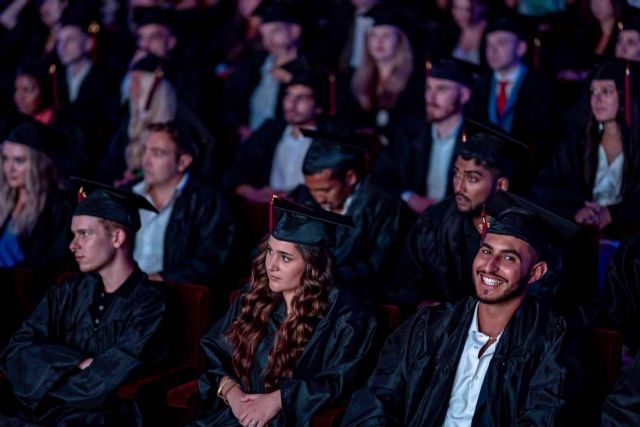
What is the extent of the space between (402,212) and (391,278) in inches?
14.6

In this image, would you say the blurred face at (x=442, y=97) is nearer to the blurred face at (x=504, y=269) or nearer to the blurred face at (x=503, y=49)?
the blurred face at (x=503, y=49)

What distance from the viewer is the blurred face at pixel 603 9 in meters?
7.04

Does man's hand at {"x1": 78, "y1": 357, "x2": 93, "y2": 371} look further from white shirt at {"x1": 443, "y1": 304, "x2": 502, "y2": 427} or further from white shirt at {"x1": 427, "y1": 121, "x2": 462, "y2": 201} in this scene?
white shirt at {"x1": 427, "y1": 121, "x2": 462, "y2": 201}

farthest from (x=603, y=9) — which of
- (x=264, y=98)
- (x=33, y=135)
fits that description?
(x=33, y=135)

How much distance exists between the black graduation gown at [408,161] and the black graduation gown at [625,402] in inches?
122

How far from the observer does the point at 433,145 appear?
6543 millimetres

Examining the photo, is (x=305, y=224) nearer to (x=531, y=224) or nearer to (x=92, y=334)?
(x=531, y=224)

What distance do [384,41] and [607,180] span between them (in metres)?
2.20

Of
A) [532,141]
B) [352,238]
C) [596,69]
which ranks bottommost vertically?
[352,238]

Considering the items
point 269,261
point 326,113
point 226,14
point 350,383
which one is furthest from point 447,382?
point 226,14

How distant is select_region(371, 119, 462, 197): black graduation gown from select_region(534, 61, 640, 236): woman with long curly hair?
2.82ft

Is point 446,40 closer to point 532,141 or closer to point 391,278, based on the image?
point 532,141

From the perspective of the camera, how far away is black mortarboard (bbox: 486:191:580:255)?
3771mm

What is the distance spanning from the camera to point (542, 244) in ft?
12.6
